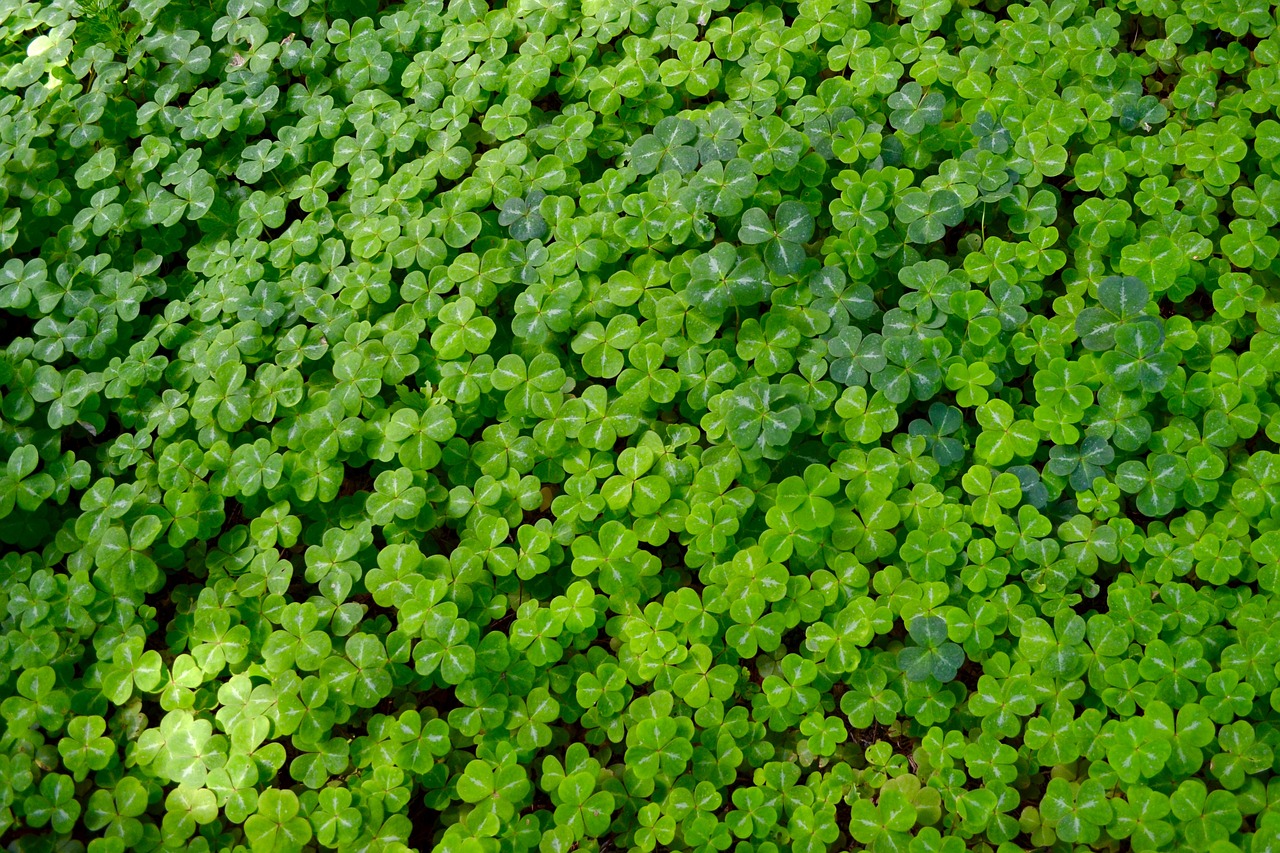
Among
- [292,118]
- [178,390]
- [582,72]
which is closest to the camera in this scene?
[178,390]

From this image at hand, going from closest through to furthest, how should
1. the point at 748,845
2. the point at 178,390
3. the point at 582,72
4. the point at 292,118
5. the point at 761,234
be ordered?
the point at 748,845 → the point at 761,234 → the point at 178,390 → the point at 582,72 → the point at 292,118

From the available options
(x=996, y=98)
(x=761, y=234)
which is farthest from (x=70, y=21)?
(x=996, y=98)

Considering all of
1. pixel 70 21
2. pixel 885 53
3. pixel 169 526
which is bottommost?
pixel 169 526

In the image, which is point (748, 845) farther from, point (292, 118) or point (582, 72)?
point (292, 118)

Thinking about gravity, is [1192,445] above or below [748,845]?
above

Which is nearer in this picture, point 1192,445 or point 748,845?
point 748,845

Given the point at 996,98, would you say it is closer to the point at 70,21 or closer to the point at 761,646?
the point at 761,646

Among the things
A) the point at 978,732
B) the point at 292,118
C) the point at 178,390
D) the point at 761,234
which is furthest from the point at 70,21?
the point at 978,732
